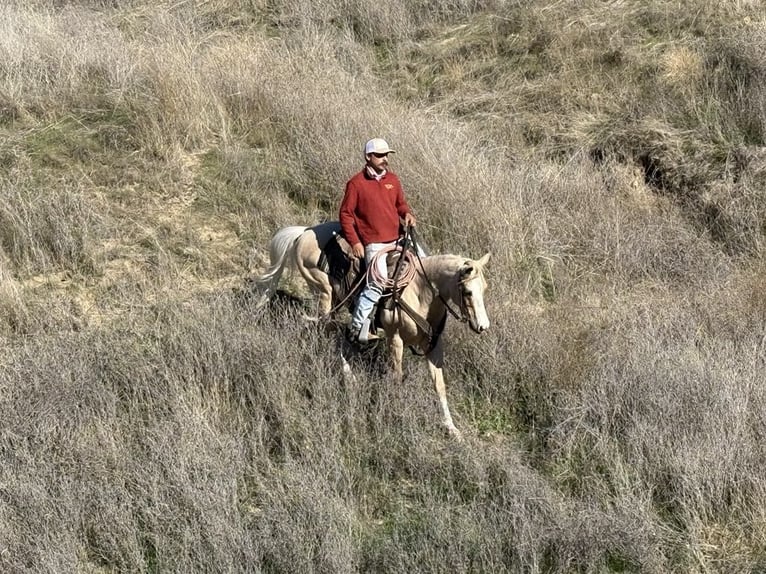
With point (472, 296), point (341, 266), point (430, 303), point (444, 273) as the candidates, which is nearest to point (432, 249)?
point (341, 266)

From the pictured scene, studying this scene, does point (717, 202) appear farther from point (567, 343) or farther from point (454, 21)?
point (454, 21)

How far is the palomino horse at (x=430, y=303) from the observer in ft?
17.7

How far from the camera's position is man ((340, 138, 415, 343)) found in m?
6.16

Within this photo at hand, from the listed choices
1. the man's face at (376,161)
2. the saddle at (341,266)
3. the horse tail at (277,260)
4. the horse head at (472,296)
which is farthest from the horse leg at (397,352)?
the horse tail at (277,260)

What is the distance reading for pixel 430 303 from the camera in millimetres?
5969

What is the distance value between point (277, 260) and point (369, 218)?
150 cm

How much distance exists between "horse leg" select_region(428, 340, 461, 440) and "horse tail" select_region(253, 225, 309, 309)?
6.14 feet

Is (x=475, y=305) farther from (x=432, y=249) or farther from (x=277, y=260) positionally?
(x=432, y=249)

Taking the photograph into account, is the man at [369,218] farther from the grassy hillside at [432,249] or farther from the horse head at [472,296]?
the horse head at [472,296]

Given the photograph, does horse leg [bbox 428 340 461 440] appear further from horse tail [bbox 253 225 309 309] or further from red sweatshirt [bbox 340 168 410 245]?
horse tail [bbox 253 225 309 309]

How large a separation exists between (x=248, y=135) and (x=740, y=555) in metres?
8.05

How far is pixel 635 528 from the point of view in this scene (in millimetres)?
4629

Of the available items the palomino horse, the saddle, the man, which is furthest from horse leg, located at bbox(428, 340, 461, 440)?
the saddle

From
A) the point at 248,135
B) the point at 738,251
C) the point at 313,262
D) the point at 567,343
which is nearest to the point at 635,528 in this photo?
the point at 567,343
